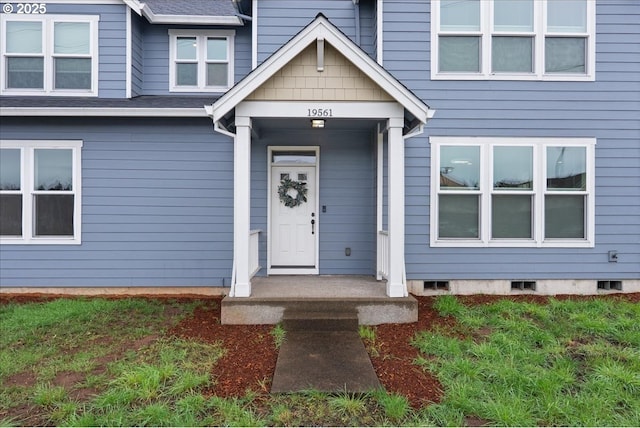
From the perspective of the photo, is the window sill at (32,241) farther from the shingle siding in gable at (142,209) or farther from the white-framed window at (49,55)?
the white-framed window at (49,55)

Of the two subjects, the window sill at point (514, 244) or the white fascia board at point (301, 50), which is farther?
the window sill at point (514, 244)

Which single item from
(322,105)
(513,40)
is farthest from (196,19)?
(513,40)

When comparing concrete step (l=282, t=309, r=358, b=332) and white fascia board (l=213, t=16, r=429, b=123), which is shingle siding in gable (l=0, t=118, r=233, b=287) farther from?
concrete step (l=282, t=309, r=358, b=332)

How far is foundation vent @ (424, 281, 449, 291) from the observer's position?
6.69m

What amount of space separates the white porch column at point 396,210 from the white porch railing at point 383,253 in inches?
25.6

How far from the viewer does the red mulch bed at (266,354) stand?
348 centimetres

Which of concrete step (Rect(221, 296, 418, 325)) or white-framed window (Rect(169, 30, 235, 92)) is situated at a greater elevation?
white-framed window (Rect(169, 30, 235, 92))

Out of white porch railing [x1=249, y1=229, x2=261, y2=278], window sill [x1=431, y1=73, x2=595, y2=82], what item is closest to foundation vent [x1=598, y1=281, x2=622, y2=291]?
window sill [x1=431, y1=73, x2=595, y2=82]

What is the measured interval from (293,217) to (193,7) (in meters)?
5.18

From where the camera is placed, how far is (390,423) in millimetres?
2947

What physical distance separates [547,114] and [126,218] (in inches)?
302

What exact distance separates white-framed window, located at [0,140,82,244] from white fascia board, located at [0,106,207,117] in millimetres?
550

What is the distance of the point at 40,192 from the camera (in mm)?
6820

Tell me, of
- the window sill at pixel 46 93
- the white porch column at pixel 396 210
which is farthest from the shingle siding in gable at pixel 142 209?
the white porch column at pixel 396 210
